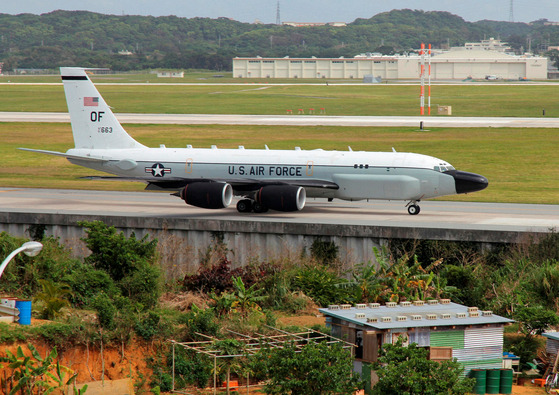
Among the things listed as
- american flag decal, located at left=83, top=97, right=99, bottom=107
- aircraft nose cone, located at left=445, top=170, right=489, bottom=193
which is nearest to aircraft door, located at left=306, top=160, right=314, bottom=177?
aircraft nose cone, located at left=445, top=170, right=489, bottom=193

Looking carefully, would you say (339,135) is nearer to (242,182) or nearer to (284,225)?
(242,182)

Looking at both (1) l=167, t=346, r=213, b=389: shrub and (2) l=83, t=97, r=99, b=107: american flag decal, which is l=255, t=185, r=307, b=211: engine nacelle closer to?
(2) l=83, t=97, r=99, b=107: american flag decal

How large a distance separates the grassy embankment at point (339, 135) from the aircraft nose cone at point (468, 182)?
8.25m

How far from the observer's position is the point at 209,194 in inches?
1626

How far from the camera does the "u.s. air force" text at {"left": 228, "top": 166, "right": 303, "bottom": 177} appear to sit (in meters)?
43.6

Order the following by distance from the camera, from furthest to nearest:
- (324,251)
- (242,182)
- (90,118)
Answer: (90,118), (242,182), (324,251)

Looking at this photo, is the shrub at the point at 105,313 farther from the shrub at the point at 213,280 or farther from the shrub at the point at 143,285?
the shrub at the point at 213,280

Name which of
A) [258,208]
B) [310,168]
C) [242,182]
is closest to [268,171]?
[242,182]

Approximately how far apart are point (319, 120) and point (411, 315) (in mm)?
78505

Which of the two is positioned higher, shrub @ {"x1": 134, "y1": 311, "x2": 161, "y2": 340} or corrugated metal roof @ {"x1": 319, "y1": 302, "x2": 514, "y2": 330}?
corrugated metal roof @ {"x1": 319, "y1": 302, "x2": 514, "y2": 330}

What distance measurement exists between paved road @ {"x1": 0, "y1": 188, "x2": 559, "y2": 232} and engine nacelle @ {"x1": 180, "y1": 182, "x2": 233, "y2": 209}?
741mm

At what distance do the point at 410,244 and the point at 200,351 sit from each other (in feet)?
44.0

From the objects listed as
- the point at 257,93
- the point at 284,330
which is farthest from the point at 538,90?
the point at 284,330

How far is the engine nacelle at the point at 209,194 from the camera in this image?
41281 mm
